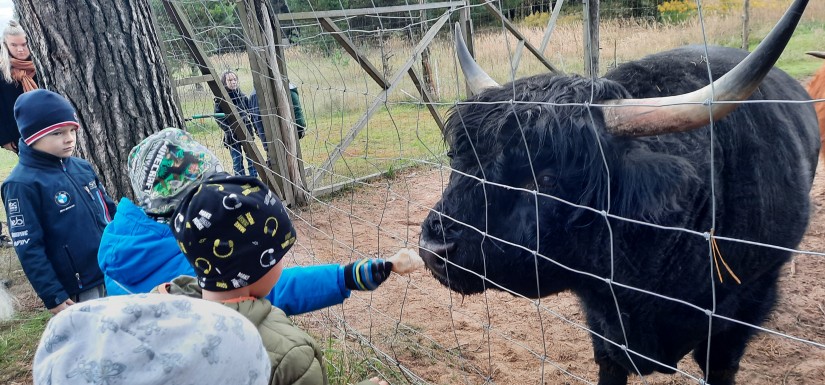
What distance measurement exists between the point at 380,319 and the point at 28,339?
248 cm

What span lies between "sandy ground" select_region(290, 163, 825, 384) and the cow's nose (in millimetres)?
348

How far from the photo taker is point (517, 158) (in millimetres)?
2219

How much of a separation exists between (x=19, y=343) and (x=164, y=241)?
2940 millimetres

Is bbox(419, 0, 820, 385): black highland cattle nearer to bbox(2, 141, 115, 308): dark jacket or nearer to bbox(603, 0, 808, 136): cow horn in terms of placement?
bbox(603, 0, 808, 136): cow horn

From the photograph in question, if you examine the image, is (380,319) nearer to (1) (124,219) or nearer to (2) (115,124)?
(2) (115,124)

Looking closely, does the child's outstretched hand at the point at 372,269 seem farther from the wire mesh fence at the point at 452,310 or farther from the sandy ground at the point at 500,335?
the sandy ground at the point at 500,335

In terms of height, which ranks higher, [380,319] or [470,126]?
[470,126]

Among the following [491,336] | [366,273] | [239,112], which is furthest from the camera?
[239,112]

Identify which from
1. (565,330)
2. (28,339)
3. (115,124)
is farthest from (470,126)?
(28,339)

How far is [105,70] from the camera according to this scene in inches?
136

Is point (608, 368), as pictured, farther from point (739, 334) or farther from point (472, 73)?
point (472, 73)

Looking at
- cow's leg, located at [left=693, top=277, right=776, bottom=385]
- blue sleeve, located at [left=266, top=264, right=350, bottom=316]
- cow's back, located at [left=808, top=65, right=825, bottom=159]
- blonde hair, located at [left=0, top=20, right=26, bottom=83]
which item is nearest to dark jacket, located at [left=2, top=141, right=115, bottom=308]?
blue sleeve, located at [left=266, top=264, right=350, bottom=316]

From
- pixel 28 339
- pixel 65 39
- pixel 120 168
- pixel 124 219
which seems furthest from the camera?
pixel 28 339

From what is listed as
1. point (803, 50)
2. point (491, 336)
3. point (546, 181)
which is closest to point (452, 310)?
point (491, 336)
